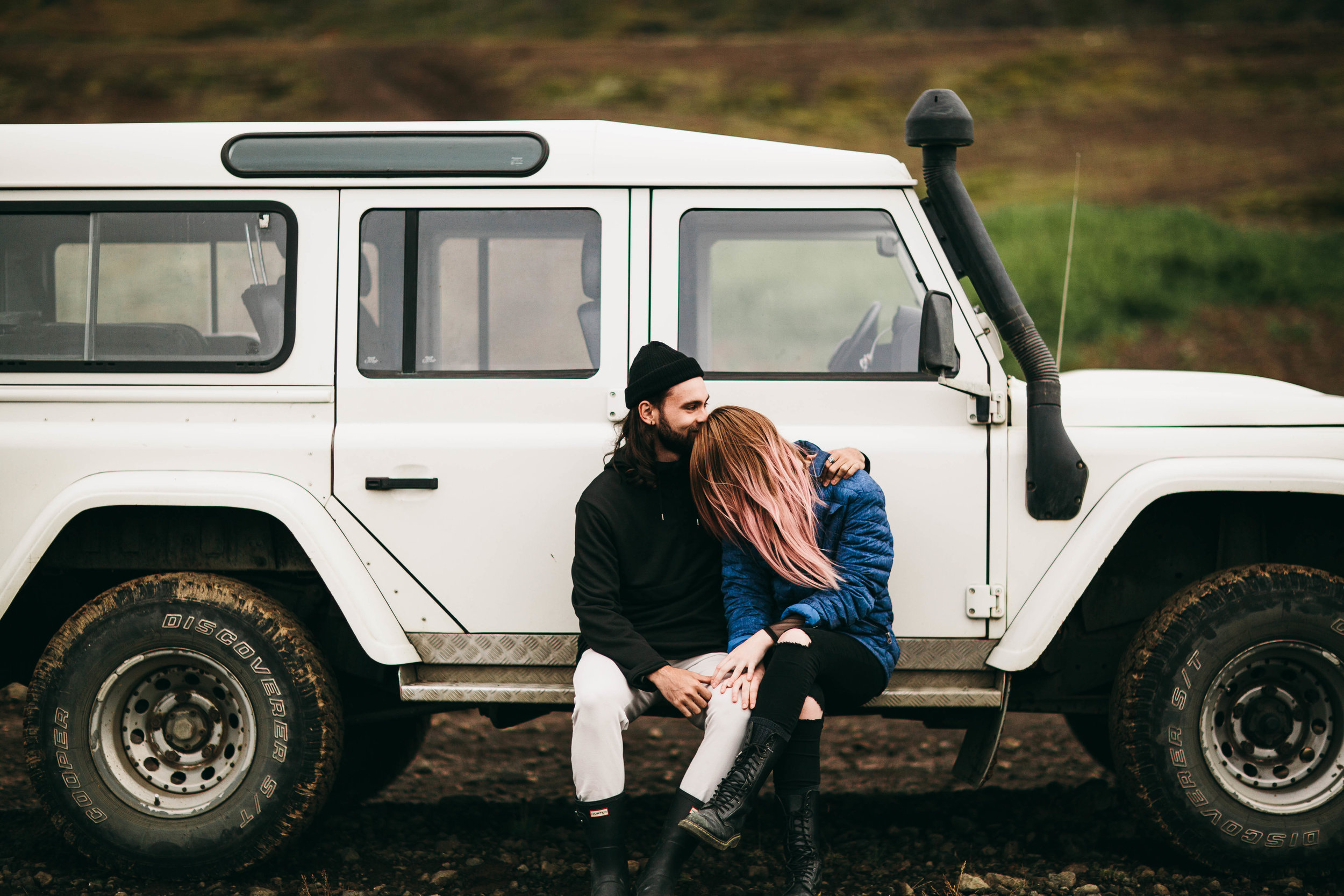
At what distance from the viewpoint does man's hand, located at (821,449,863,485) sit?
3305 mm

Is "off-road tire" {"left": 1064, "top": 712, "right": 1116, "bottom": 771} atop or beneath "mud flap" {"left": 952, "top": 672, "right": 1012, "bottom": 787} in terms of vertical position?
beneath

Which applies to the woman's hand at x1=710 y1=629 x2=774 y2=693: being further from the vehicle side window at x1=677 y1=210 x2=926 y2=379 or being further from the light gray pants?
the vehicle side window at x1=677 y1=210 x2=926 y2=379

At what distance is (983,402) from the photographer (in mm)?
3477

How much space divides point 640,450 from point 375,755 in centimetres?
192

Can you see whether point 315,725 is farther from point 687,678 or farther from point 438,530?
point 687,678

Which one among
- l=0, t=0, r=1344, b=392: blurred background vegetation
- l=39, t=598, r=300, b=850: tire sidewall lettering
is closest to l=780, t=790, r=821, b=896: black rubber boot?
l=39, t=598, r=300, b=850: tire sidewall lettering

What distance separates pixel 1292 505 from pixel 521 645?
2503 mm

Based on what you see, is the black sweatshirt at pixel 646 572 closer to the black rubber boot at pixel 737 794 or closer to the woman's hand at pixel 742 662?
the woman's hand at pixel 742 662

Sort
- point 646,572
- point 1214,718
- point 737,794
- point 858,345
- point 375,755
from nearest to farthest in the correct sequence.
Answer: point 737,794, point 646,572, point 1214,718, point 858,345, point 375,755

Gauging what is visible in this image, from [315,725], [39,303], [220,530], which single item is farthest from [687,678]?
[39,303]

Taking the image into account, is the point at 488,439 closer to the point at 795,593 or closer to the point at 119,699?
the point at 795,593

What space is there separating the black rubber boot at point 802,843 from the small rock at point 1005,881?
0.69 meters

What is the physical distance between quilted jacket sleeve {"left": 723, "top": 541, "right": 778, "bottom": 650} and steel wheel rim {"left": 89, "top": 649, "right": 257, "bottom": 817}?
4.99ft

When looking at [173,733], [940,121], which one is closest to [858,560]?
[940,121]
